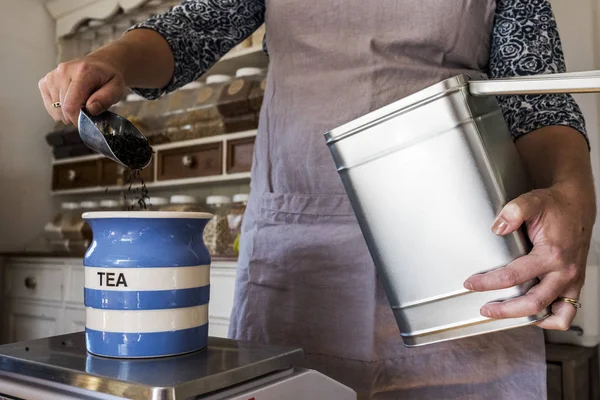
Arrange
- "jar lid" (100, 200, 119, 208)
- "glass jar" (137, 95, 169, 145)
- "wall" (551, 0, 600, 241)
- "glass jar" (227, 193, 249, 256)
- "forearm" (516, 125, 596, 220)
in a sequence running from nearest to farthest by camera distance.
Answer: "forearm" (516, 125, 596, 220) → "wall" (551, 0, 600, 241) → "glass jar" (227, 193, 249, 256) → "glass jar" (137, 95, 169, 145) → "jar lid" (100, 200, 119, 208)

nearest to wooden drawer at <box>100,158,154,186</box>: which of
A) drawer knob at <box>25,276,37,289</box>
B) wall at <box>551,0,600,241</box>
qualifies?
drawer knob at <box>25,276,37,289</box>

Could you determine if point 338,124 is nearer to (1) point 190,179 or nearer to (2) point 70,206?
(1) point 190,179

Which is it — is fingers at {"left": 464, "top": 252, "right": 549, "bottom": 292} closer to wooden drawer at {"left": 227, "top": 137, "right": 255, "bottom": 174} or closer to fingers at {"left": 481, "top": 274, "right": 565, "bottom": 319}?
fingers at {"left": 481, "top": 274, "right": 565, "bottom": 319}

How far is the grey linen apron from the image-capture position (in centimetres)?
62

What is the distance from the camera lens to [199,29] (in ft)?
2.33

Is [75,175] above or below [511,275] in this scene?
above

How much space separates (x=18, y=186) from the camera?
7.57 feet

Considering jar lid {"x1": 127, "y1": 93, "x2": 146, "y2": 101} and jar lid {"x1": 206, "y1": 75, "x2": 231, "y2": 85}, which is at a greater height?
jar lid {"x1": 127, "y1": 93, "x2": 146, "y2": 101}

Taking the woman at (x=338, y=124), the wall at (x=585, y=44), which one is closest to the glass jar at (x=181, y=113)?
the wall at (x=585, y=44)

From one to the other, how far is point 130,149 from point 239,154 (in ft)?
3.96

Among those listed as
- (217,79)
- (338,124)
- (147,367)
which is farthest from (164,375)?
(217,79)

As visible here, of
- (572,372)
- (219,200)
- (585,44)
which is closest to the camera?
(572,372)

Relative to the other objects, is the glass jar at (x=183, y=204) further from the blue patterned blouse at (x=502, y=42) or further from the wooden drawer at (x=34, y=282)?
the blue patterned blouse at (x=502, y=42)

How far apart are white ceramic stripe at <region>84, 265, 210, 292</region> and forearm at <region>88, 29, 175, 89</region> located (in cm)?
23
